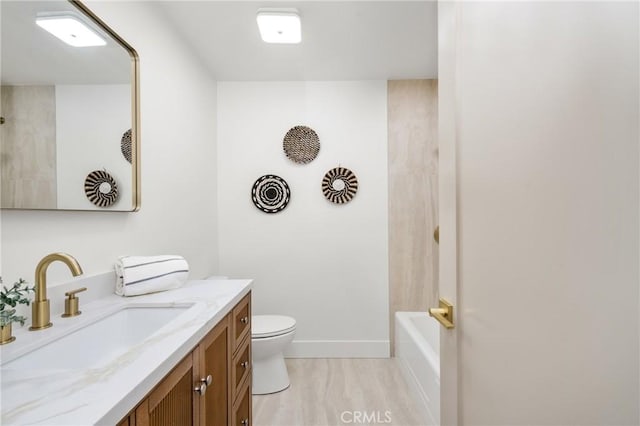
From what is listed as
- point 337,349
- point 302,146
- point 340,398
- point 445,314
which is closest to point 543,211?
point 445,314

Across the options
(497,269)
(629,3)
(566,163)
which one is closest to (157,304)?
(497,269)

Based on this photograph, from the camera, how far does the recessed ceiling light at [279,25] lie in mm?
1837

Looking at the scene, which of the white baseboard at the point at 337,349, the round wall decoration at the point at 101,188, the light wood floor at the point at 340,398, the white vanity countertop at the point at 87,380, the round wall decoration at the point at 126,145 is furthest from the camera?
the white baseboard at the point at 337,349

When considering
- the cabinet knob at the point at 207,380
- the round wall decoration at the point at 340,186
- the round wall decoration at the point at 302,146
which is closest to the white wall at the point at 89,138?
the cabinet knob at the point at 207,380

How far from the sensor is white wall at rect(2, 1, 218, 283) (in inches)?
44.6

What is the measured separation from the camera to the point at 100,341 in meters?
1.13

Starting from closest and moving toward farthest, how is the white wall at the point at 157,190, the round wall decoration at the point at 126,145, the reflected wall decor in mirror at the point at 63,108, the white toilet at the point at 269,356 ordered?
1. the reflected wall decor in mirror at the point at 63,108
2. the white wall at the point at 157,190
3. the round wall decoration at the point at 126,145
4. the white toilet at the point at 269,356

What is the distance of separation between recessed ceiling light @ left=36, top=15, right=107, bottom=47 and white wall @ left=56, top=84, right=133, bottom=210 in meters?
0.17

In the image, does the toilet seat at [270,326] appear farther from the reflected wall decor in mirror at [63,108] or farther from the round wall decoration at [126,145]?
the round wall decoration at [126,145]

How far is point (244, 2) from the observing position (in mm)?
1807

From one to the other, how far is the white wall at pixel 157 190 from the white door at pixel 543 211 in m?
1.34

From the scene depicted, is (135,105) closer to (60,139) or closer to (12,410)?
(60,139)

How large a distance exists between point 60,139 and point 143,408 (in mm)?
1018

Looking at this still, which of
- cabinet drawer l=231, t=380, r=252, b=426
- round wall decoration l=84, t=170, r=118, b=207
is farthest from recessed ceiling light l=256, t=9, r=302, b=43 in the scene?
cabinet drawer l=231, t=380, r=252, b=426
